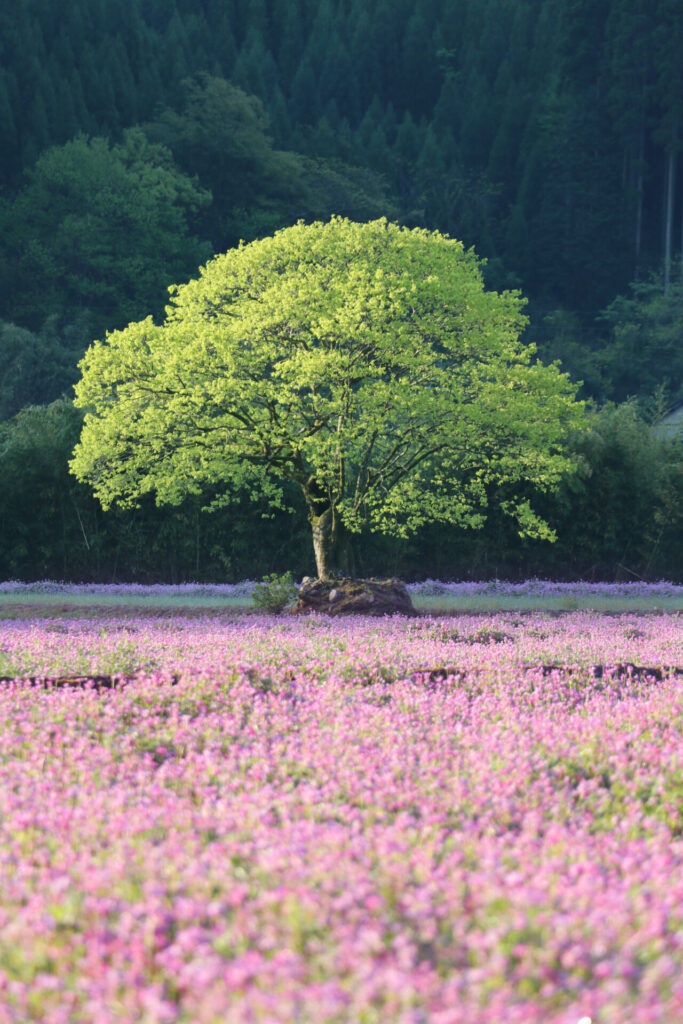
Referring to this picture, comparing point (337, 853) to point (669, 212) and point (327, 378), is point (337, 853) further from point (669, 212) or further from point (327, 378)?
point (669, 212)

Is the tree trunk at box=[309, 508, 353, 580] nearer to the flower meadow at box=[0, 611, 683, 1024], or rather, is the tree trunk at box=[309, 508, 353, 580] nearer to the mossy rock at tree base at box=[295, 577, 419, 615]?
the mossy rock at tree base at box=[295, 577, 419, 615]

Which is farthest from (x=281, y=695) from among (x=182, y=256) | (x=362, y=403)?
(x=182, y=256)

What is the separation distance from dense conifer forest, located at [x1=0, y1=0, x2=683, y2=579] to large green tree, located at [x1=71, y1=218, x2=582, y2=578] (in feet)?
21.0

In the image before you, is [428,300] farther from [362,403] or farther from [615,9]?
[615,9]

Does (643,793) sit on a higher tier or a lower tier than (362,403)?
lower

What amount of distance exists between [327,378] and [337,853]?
51.4 feet

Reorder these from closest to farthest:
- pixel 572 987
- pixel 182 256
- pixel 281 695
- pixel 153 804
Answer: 1. pixel 572 987
2. pixel 153 804
3. pixel 281 695
4. pixel 182 256

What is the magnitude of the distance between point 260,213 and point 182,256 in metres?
6.67

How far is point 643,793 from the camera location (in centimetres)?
475

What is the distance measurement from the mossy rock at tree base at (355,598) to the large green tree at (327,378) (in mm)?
2204

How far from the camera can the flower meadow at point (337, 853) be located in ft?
8.86

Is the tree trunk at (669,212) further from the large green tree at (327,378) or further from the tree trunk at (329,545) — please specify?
the tree trunk at (329,545)

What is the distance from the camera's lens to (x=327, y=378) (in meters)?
18.7

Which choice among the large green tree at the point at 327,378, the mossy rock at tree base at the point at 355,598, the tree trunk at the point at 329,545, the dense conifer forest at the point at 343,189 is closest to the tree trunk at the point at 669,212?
the dense conifer forest at the point at 343,189
